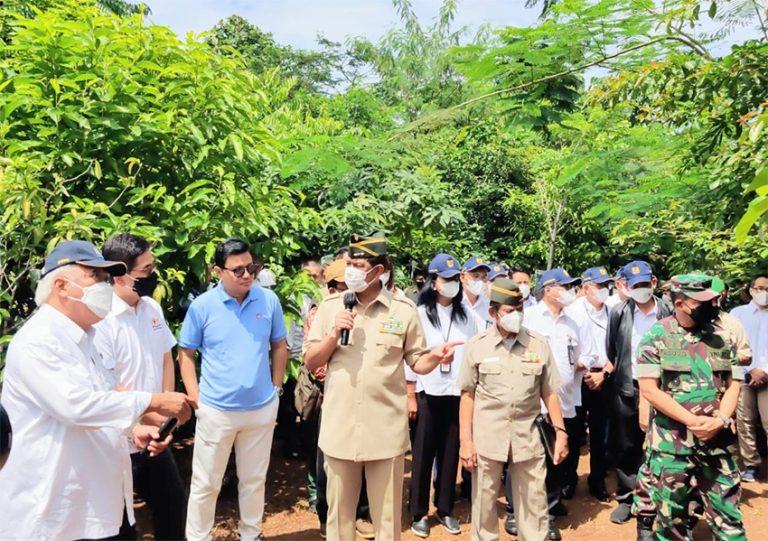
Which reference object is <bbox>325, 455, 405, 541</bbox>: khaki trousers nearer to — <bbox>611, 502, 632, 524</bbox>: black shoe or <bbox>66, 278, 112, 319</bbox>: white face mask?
<bbox>66, 278, 112, 319</bbox>: white face mask

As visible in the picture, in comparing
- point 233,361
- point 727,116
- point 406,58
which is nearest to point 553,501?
point 233,361

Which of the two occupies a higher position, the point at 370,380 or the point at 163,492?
the point at 370,380

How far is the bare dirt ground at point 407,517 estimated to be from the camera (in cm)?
525

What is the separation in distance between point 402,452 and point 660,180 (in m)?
6.50

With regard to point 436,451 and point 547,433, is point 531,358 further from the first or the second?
point 436,451

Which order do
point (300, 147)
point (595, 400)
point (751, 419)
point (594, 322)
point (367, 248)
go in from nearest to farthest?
point (367, 248) → point (595, 400) → point (594, 322) → point (751, 419) → point (300, 147)

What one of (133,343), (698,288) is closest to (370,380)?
(133,343)

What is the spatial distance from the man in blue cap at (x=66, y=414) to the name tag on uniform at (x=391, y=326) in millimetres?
1353

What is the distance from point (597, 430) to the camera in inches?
243

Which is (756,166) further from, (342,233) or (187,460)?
(187,460)

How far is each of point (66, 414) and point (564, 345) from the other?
4109 millimetres

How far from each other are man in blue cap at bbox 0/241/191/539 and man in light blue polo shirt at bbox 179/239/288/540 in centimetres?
145

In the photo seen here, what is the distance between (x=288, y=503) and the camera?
589 cm

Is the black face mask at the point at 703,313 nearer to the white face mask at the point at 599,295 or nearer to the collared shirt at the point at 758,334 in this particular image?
the white face mask at the point at 599,295
